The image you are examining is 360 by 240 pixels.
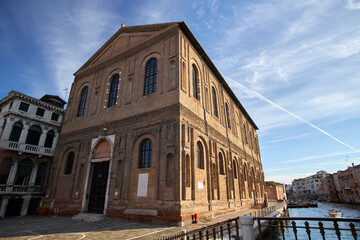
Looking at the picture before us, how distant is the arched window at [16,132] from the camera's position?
58.1 feet

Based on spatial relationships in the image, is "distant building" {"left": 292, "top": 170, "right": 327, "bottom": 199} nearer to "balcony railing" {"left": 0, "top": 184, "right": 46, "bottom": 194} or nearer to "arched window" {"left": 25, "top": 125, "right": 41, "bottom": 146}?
"balcony railing" {"left": 0, "top": 184, "right": 46, "bottom": 194}

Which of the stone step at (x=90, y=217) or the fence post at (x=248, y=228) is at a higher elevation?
the fence post at (x=248, y=228)

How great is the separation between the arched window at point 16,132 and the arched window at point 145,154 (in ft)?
42.8

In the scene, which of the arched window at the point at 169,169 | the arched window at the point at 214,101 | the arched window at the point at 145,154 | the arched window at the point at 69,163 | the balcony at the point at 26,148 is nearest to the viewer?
the arched window at the point at 169,169

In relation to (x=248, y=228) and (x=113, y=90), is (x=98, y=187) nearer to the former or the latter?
(x=113, y=90)

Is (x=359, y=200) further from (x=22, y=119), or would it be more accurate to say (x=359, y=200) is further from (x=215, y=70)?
(x=22, y=119)

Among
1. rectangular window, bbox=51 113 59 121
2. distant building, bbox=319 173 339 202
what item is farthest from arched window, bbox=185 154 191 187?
distant building, bbox=319 173 339 202

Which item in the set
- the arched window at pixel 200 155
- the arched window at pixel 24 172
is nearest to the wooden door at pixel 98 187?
the arched window at pixel 200 155

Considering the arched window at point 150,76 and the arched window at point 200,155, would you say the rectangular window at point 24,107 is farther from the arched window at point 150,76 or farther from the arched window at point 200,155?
the arched window at point 200,155

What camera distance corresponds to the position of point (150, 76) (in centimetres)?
1503

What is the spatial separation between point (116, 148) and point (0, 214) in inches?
432

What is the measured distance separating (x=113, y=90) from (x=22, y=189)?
11.5 metres

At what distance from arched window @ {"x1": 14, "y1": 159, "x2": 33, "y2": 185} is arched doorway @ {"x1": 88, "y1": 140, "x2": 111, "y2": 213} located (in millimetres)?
8037

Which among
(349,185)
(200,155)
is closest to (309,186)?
(349,185)
